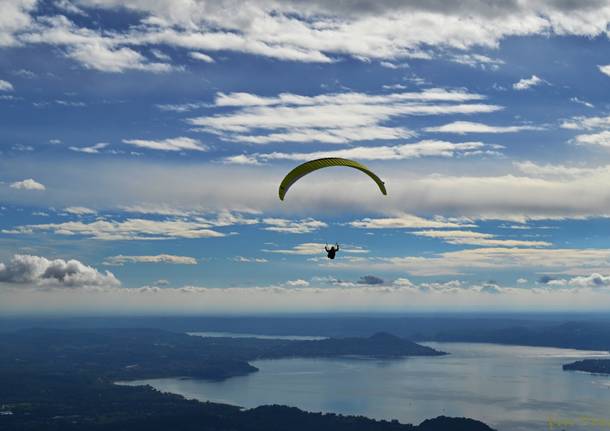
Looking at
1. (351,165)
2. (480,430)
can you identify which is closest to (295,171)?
(351,165)

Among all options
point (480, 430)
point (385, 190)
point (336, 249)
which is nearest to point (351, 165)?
point (385, 190)

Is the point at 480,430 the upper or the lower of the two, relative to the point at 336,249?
lower

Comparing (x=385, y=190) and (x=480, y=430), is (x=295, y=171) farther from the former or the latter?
(x=480, y=430)

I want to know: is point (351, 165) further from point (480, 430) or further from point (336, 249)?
point (480, 430)

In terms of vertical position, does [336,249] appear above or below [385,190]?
below

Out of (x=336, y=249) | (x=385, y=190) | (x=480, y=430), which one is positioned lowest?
(x=480, y=430)

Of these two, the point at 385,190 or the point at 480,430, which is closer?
the point at 385,190
